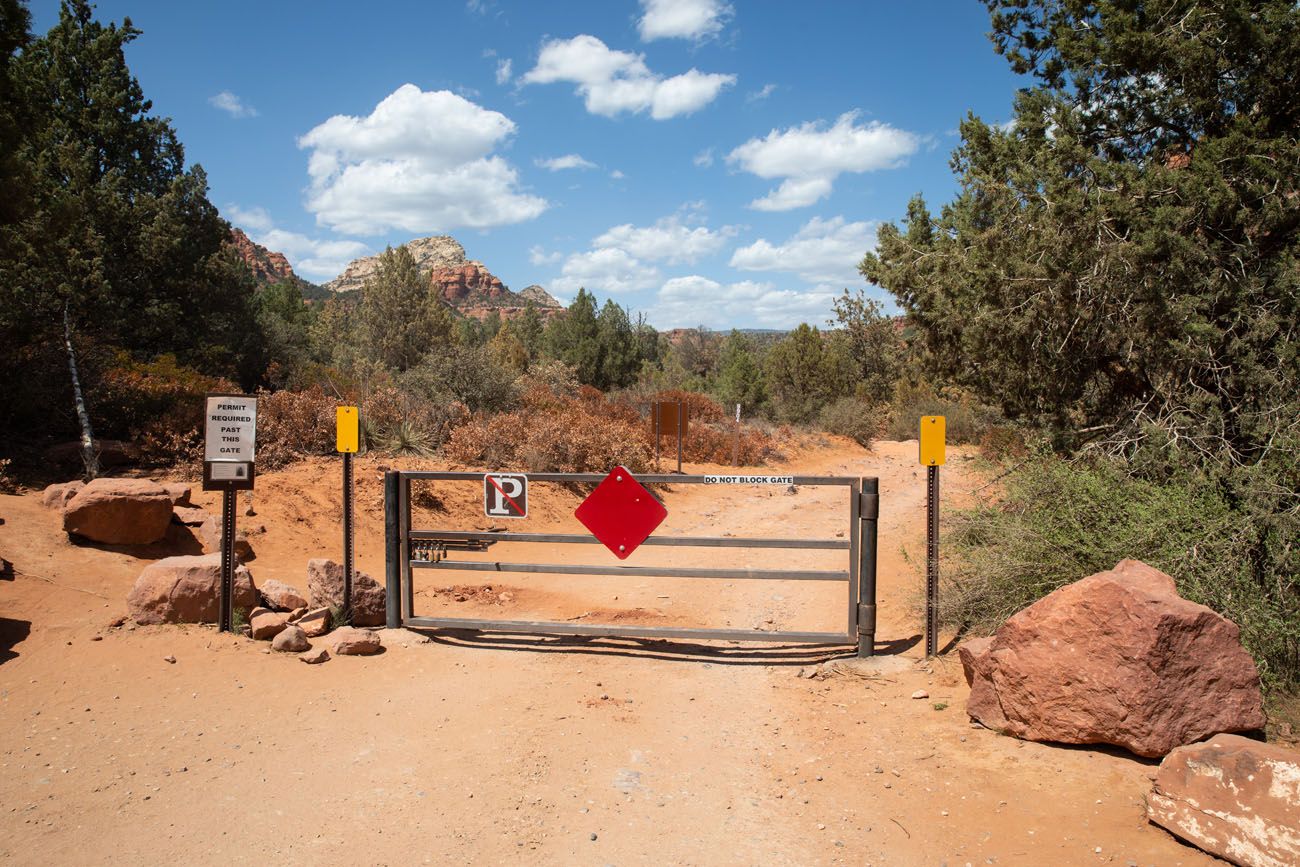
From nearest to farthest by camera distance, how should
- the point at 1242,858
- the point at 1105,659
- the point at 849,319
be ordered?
the point at 1242,858 < the point at 1105,659 < the point at 849,319

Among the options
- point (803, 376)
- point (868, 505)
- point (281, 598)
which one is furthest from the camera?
point (803, 376)

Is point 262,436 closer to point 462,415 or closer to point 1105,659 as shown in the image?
point 462,415

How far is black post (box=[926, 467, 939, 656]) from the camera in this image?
20.5 feet

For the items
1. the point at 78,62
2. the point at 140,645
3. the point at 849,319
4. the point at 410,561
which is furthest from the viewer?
the point at 849,319

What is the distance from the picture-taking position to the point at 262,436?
1432 cm

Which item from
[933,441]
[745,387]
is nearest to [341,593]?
[933,441]

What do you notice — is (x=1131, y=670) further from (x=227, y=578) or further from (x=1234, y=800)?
(x=227, y=578)

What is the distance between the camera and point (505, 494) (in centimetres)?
687

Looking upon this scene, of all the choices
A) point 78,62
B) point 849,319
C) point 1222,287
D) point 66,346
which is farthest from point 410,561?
point 849,319

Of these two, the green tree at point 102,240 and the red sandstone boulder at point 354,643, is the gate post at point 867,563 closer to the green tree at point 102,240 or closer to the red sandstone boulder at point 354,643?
the red sandstone boulder at point 354,643

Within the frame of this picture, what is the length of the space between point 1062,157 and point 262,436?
12.8 metres

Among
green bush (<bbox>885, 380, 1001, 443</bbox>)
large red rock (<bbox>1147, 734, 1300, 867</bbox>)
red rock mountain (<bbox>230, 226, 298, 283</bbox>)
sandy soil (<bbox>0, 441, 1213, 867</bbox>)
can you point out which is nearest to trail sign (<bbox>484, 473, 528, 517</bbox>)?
sandy soil (<bbox>0, 441, 1213, 867</bbox>)

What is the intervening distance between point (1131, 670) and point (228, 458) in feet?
22.2

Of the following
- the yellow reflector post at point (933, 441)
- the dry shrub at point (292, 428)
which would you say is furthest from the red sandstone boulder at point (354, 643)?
the dry shrub at point (292, 428)
